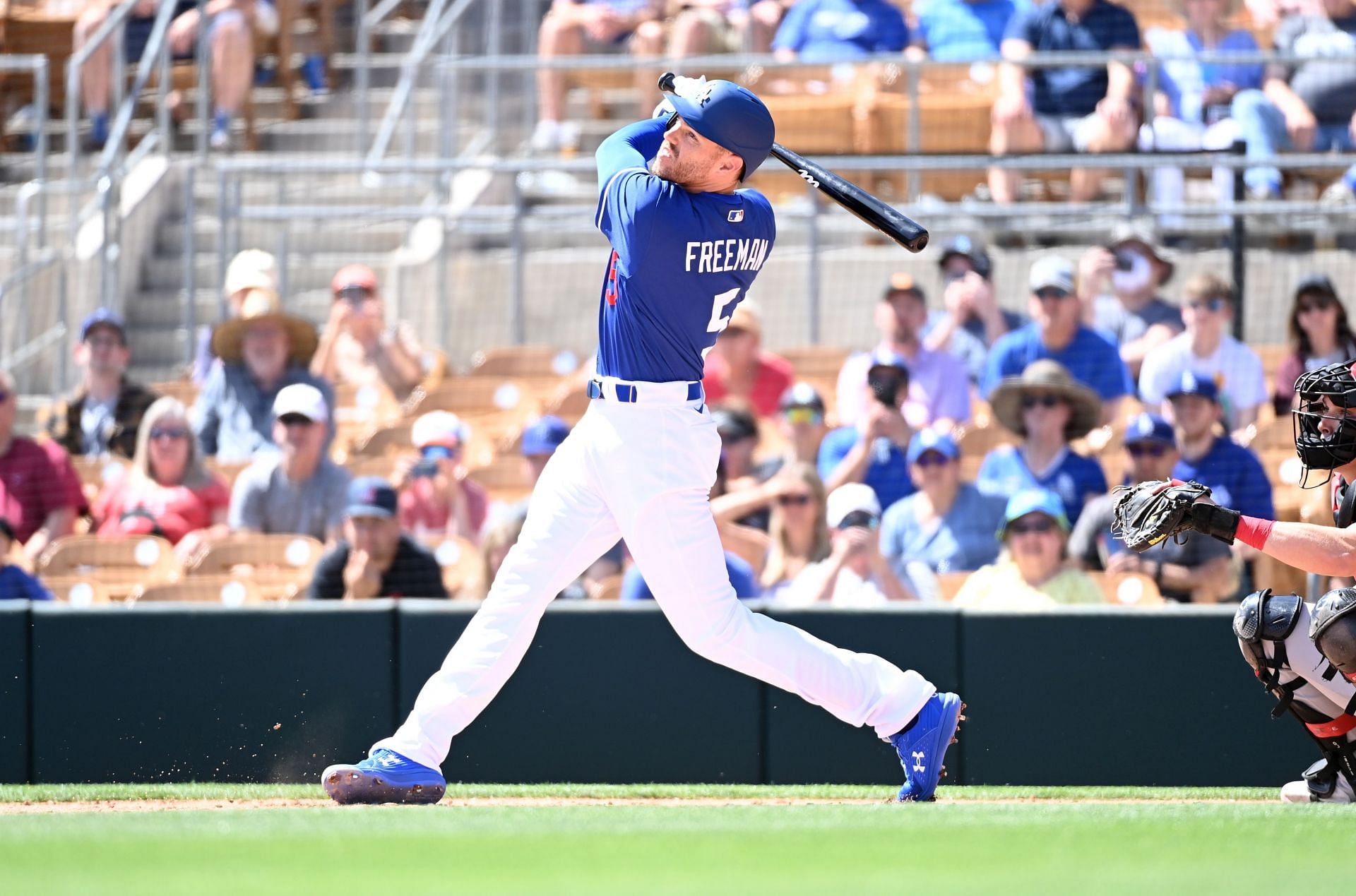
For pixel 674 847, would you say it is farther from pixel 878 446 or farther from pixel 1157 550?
pixel 878 446

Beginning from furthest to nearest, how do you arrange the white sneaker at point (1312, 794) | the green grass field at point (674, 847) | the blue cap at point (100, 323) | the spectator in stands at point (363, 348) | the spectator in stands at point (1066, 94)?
the spectator in stands at point (1066, 94) < the spectator in stands at point (363, 348) < the blue cap at point (100, 323) < the white sneaker at point (1312, 794) < the green grass field at point (674, 847)

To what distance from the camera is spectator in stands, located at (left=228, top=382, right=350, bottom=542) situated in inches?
334

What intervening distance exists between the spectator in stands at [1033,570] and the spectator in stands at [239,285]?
4425 millimetres

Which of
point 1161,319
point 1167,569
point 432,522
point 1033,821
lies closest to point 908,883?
point 1033,821

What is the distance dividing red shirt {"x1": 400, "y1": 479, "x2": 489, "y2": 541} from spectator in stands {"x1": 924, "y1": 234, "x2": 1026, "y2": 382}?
237 centimetres

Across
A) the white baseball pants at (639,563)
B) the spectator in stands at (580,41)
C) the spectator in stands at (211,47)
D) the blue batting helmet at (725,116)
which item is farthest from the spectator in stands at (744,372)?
the spectator in stands at (211,47)

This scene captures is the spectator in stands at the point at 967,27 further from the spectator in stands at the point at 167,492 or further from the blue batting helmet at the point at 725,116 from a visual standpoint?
the blue batting helmet at the point at 725,116

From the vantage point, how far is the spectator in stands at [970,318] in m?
9.46

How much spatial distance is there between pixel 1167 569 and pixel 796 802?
2452 mm

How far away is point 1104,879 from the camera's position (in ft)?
12.8

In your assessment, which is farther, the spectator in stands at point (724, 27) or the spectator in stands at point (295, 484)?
the spectator in stands at point (724, 27)

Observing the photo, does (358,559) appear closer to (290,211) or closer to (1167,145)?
(290,211)

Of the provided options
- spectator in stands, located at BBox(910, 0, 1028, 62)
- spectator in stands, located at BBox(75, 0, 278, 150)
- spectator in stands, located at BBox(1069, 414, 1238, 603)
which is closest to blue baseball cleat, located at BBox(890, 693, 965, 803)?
spectator in stands, located at BBox(1069, 414, 1238, 603)

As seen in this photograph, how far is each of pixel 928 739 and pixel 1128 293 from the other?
15.1 ft
